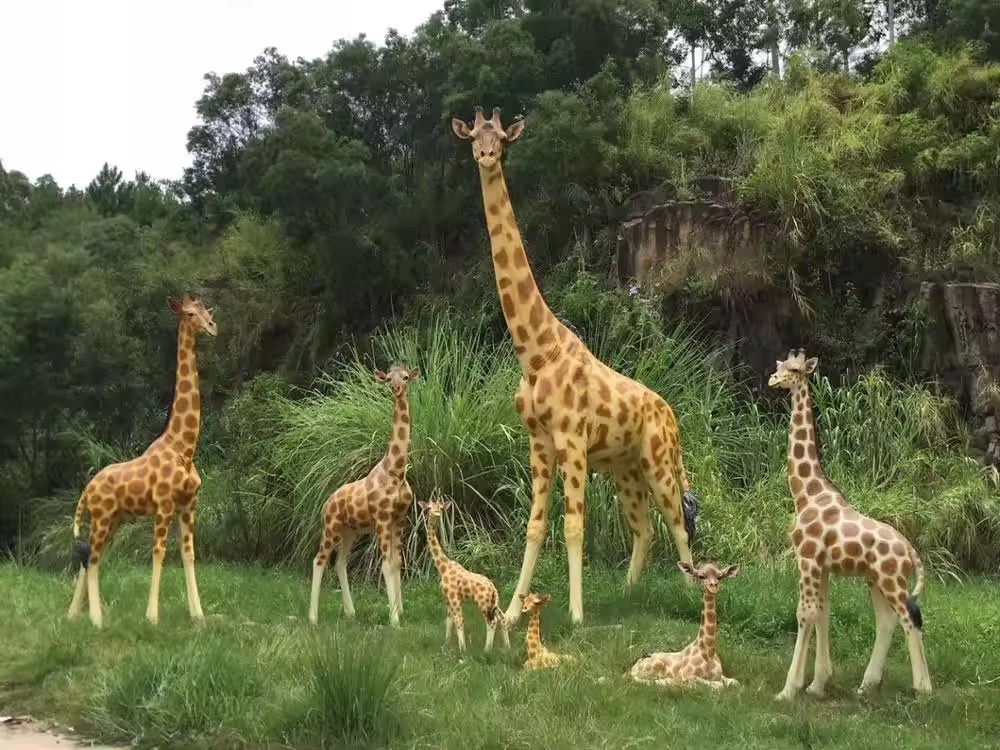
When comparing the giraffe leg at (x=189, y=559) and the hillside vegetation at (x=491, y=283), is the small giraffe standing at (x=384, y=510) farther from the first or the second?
the hillside vegetation at (x=491, y=283)

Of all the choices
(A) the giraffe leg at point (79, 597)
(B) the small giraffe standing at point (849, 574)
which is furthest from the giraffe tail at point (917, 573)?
(A) the giraffe leg at point (79, 597)

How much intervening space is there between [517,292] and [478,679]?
117 inches

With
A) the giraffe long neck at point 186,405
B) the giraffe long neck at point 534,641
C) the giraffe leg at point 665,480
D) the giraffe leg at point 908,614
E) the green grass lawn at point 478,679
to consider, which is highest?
the giraffe long neck at point 186,405

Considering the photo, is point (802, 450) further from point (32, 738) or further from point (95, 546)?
point (95, 546)

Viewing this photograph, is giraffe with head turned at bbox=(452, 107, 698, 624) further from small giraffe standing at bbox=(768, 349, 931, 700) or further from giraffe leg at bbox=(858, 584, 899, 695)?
giraffe leg at bbox=(858, 584, 899, 695)

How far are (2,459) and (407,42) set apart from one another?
907cm

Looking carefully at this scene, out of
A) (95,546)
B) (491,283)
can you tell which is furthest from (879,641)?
(491,283)

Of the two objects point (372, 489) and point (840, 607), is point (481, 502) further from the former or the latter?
point (840, 607)

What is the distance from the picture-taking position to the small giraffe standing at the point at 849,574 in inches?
199

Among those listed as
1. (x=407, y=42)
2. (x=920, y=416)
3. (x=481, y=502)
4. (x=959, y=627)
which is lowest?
(x=959, y=627)

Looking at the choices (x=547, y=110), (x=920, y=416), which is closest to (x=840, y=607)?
(x=920, y=416)

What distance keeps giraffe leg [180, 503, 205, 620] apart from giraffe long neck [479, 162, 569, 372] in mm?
2674

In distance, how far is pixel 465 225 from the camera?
16688 millimetres

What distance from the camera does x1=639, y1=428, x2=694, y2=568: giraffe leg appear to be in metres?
7.49
